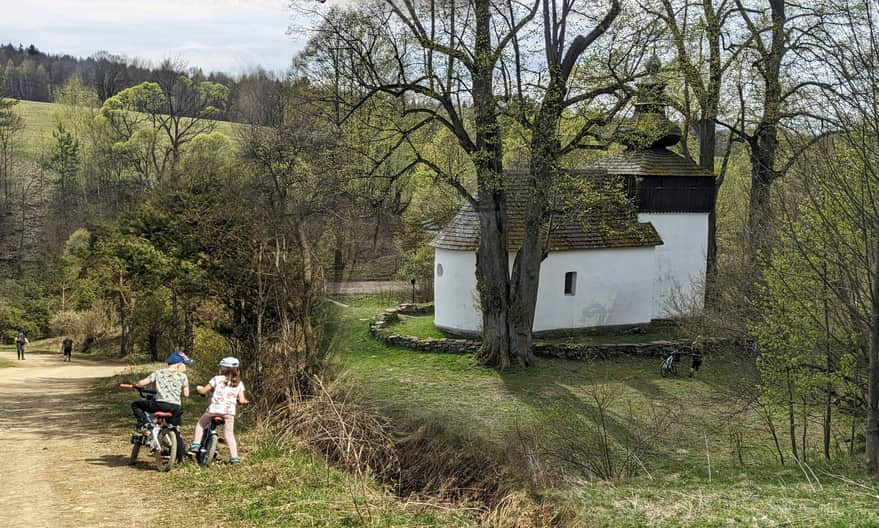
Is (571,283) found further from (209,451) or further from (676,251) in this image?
(209,451)

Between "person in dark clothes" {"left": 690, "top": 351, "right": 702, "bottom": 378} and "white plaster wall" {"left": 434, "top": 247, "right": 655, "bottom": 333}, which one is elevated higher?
"white plaster wall" {"left": 434, "top": 247, "right": 655, "bottom": 333}

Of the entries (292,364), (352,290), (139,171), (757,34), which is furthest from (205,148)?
(292,364)

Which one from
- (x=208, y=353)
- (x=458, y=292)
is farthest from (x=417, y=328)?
(x=208, y=353)

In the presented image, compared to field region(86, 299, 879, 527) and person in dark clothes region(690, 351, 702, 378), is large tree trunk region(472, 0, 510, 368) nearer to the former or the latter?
field region(86, 299, 879, 527)

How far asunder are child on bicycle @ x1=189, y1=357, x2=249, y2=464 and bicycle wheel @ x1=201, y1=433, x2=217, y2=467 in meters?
0.12

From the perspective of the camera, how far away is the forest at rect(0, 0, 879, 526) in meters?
11.7

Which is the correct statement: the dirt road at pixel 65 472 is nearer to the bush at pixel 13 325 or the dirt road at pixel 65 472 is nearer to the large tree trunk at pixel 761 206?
the large tree trunk at pixel 761 206

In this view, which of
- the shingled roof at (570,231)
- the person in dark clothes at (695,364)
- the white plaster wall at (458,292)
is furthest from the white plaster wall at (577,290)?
the person in dark clothes at (695,364)

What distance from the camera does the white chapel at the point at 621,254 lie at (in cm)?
2777

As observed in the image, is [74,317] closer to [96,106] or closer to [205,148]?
[205,148]

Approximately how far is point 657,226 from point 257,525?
24499mm

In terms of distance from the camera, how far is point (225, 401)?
10594 millimetres

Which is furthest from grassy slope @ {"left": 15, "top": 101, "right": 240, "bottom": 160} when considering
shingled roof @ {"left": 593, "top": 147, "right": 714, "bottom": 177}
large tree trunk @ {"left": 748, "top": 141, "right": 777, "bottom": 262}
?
large tree trunk @ {"left": 748, "top": 141, "right": 777, "bottom": 262}

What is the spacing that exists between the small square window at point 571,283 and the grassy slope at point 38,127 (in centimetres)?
3652
